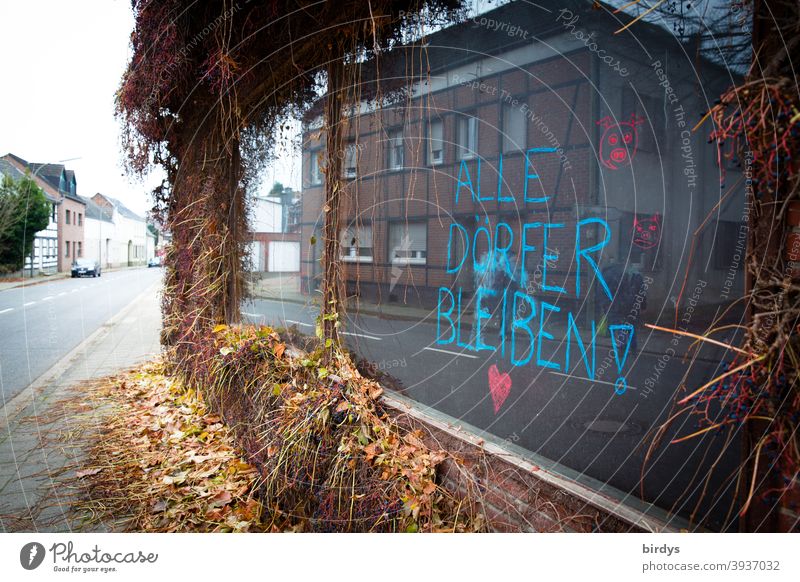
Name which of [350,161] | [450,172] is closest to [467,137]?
[450,172]

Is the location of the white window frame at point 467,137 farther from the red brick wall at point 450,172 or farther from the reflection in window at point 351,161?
the reflection in window at point 351,161

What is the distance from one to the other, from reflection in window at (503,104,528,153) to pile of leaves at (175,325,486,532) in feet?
5.09

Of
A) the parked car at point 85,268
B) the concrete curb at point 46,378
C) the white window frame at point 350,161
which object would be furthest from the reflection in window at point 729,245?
the concrete curb at point 46,378

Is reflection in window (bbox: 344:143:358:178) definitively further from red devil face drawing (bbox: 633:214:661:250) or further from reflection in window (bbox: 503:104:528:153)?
red devil face drawing (bbox: 633:214:661:250)

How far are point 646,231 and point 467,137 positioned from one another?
3.38ft

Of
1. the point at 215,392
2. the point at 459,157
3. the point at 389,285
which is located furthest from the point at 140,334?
the point at 459,157

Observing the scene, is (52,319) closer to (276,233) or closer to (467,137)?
(276,233)

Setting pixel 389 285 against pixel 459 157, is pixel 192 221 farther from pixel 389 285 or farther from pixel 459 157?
pixel 459 157

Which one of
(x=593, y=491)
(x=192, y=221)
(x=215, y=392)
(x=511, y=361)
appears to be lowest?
(x=215, y=392)

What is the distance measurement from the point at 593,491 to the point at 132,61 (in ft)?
17.4

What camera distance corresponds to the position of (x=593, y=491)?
6.75 ft

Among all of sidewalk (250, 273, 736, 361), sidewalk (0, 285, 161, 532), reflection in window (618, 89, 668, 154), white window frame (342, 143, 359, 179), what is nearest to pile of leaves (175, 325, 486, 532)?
sidewalk (250, 273, 736, 361)

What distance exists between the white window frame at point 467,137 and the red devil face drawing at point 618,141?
0.65 m

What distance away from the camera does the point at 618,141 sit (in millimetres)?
1851
